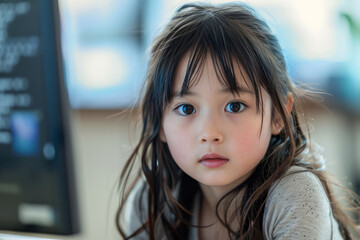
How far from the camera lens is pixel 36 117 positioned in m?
0.75

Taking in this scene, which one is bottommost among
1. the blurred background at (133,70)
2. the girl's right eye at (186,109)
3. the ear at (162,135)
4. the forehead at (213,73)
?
the blurred background at (133,70)

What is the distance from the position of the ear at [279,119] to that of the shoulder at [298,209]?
7cm

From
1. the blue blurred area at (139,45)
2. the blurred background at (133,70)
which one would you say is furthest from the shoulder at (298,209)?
the blue blurred area at (139,45)

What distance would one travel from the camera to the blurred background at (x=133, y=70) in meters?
2.44

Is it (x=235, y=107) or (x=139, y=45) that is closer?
(x=235, y=107)

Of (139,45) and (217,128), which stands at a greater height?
(217,128)

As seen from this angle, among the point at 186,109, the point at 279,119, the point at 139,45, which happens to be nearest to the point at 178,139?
the point at 186,109

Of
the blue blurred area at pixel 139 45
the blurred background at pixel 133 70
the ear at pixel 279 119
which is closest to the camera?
the ear at pixel 279 119

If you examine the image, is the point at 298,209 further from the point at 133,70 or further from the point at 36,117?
the point at 133,70

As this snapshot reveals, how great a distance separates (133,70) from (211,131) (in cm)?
248

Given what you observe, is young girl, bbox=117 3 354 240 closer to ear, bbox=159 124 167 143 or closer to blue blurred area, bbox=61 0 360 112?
ear, bbox=159 124 167 143

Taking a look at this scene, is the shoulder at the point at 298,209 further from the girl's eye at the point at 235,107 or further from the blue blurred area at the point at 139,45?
the blue blurred area at the point at 139,45

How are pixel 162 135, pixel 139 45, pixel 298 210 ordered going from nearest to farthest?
1. pixel 298 210
2. pixel 162 135
3. pixel 139 45

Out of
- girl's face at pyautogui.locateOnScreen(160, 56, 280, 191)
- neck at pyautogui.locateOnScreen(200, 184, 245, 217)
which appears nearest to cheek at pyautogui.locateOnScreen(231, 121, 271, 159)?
girl's face at pyautogui.locateOnScreen(160, 56, 280, 191)
